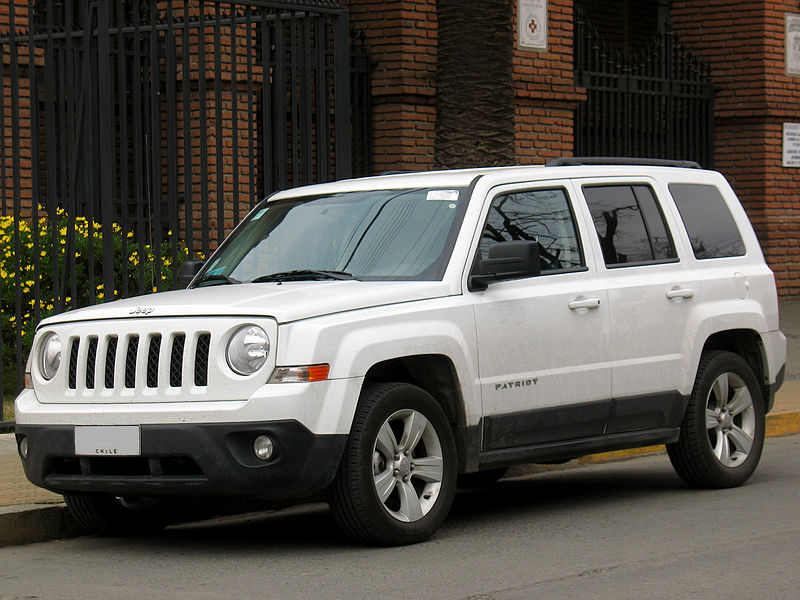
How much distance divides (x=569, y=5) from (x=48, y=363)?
1312 cm

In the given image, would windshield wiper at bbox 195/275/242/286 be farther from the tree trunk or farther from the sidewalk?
the tree trunk

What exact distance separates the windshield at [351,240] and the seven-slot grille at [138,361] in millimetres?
984

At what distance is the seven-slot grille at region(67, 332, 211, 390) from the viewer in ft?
21.9

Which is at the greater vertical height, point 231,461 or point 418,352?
point 418,352

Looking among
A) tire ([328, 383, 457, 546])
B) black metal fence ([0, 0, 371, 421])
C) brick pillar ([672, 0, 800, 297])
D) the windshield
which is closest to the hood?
the windshield

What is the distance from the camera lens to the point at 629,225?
8.35 meters

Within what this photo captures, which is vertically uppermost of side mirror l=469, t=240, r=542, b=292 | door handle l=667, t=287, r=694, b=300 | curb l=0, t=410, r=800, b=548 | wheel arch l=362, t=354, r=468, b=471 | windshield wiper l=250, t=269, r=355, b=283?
side mirror l=469, t=240, r=542, b=292

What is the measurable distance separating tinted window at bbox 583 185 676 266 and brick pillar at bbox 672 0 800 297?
1349cm

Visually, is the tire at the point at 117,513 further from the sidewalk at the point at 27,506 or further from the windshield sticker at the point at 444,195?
the windshield sticker at the point at 444,195

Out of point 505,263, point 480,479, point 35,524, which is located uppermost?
point 505,263

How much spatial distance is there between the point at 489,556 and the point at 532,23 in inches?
502

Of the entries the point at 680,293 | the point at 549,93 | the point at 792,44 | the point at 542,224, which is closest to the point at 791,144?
the point at 792,44

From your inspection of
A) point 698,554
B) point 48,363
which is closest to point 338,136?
point 48,363

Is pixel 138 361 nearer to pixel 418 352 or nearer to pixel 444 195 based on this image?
pixel 418 352
